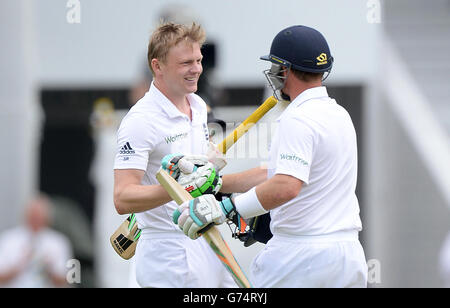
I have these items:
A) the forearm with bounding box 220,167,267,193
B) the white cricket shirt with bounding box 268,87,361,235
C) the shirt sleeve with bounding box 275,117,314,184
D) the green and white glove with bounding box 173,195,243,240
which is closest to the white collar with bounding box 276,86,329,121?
the white cricket shirt with bounding box 268,87,361,235

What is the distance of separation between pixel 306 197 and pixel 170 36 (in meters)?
1.07

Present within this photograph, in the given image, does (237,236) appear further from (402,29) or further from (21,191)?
(402,29)

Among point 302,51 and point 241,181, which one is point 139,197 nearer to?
point 241,181

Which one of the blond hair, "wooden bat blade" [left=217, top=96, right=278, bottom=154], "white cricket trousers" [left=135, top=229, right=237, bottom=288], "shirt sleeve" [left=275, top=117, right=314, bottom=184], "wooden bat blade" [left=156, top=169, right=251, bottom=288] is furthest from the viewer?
"wooden bat blade" [left=217, top=96, right=278, bottom=154]

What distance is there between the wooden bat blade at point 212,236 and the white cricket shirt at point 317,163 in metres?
0.28

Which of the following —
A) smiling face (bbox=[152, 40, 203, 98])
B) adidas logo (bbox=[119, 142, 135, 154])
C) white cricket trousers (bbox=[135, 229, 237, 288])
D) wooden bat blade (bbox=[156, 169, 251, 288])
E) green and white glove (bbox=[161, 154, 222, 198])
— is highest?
smiling face (bbox=[152, 40, 203, 98])

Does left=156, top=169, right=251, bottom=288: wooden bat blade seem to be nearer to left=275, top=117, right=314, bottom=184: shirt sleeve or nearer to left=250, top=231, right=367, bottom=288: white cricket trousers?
left=250, top=231, right=367, bottom=288: white cricket trousers

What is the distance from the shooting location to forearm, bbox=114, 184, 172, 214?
4.70 m

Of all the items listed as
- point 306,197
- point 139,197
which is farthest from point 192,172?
point 306,197

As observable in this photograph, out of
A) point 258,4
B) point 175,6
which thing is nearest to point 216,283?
point 175,6

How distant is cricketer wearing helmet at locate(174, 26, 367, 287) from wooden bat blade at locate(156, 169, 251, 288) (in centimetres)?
9

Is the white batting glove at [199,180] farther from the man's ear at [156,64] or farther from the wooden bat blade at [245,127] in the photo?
the man's ear at [156,64]

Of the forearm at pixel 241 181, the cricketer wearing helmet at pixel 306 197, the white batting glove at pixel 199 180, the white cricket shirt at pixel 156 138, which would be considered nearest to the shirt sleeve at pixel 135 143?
the white cricket shirt at pixel 156 138

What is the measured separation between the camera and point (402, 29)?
12.0 meters
